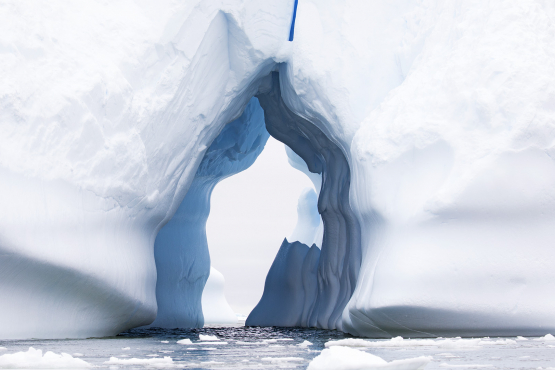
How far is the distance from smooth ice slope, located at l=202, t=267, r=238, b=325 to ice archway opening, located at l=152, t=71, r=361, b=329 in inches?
232

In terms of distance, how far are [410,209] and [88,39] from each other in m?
3.37

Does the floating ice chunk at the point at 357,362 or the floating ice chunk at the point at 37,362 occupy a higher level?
the floating ice chunk at the point at 357,362

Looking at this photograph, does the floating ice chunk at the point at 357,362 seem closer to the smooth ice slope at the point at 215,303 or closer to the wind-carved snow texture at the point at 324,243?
the wind-carved snow texture at the point at 324,243

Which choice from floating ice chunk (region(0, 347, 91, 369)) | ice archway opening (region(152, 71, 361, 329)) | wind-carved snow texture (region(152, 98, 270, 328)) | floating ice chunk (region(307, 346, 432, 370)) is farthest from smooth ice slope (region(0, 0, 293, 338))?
floating ice chunk (region(307, 346, 432, 370))

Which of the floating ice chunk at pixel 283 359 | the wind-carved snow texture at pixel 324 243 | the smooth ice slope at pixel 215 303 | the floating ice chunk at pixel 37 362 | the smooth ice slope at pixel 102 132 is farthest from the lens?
the smooth ice slope at pixel 215 303

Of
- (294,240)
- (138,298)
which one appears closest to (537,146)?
(138,298)

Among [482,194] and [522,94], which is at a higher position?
[522,94]

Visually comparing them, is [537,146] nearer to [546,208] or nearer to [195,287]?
[546,208]

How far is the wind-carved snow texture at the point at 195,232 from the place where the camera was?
9.56 meters

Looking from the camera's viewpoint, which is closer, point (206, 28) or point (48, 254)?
point (48, 254)

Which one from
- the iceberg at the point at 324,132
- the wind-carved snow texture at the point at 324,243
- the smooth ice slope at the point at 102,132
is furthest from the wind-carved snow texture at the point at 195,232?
the smooth ice slope at the point at 102,132

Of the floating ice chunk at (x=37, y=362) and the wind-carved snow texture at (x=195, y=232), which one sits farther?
the wind-carved snow texture at (x=195, y=232)

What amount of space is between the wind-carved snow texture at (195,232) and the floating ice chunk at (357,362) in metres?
7.39

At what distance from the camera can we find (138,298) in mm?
5887
